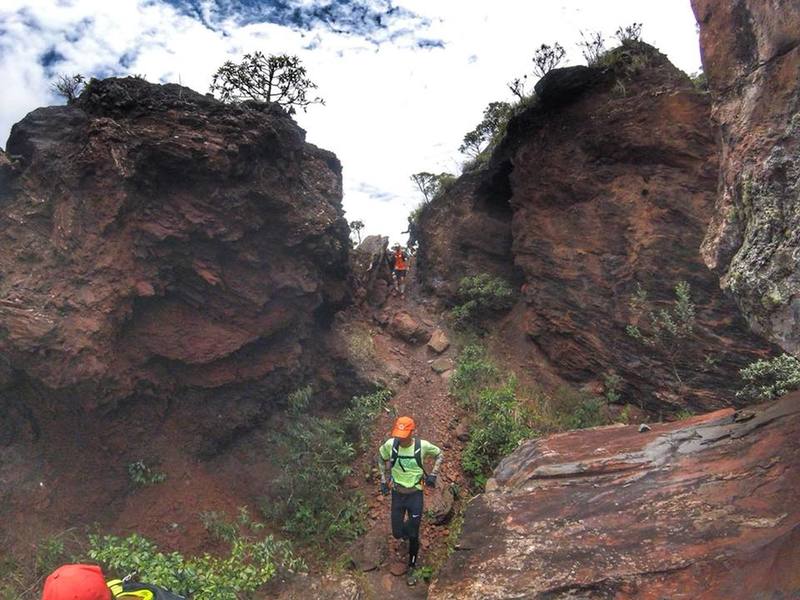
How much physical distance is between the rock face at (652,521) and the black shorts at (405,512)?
735 millimetres

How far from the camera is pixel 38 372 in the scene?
6.09 m

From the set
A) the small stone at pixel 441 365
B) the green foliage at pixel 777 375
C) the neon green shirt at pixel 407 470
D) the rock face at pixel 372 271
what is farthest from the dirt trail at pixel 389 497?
the green foliage at pixel 777 375

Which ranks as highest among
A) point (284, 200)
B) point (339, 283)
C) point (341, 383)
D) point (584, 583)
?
point (284, 200)

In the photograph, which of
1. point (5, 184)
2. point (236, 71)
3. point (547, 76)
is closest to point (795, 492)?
point (547, 76)

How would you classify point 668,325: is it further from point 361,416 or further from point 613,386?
point 361,416

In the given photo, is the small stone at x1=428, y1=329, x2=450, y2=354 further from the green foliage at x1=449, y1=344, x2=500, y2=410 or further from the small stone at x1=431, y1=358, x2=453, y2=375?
the green foliage at x1=449, y1=344, x2=500, y2=410

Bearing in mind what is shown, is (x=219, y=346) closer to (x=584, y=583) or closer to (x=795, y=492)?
(x=584, y=583)

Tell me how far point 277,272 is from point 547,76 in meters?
7.17

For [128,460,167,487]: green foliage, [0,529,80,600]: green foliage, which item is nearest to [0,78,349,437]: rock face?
[128,460,167,487]: green foliage

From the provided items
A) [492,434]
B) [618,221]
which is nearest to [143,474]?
[492,434]

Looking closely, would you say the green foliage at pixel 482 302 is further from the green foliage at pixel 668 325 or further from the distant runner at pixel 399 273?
the green foliage at pixel 668 325

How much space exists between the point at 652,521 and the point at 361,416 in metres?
5.45

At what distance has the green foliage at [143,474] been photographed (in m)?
6.84

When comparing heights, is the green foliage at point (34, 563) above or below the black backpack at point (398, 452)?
below
